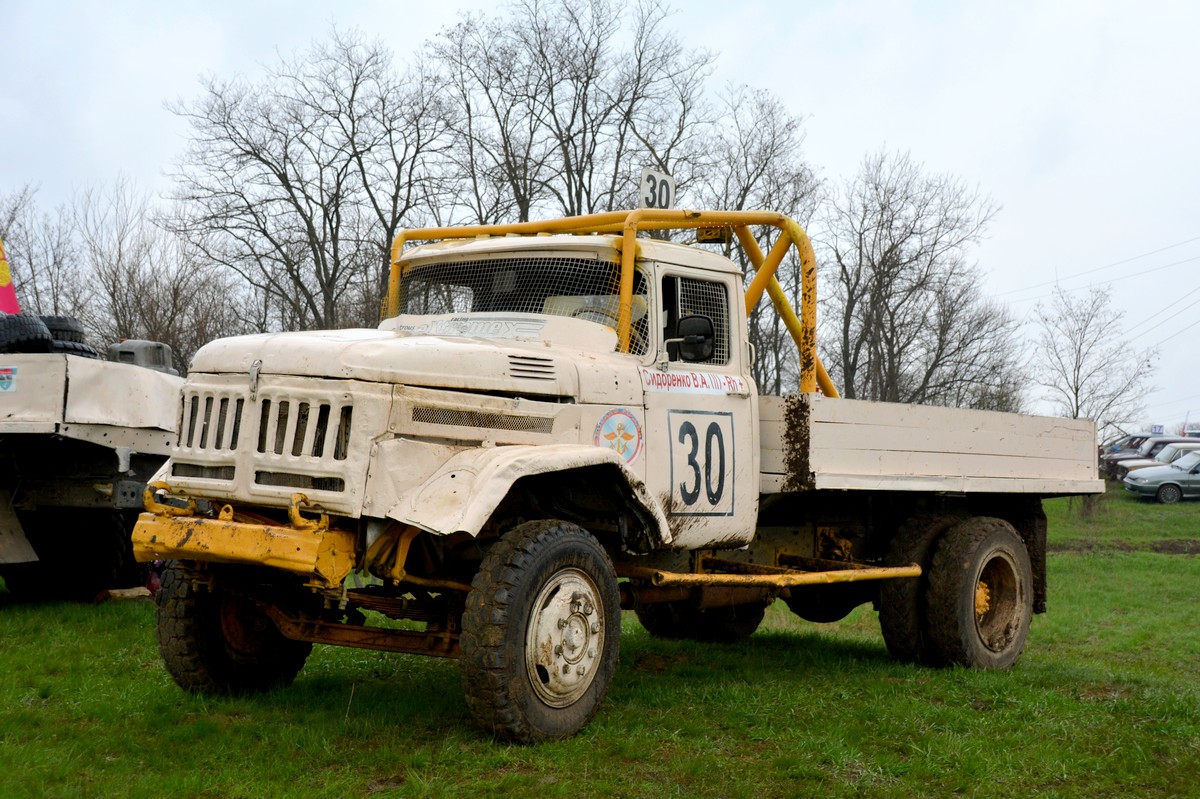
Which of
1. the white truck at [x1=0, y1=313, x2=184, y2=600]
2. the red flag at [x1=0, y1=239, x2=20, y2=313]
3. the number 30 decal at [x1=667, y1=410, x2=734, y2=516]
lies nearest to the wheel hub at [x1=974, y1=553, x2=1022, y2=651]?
the number 30 decal at [x1=667, y1=410, x2=734, y2=516]

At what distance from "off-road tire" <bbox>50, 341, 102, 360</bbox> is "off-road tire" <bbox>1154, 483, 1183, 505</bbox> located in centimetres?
2865

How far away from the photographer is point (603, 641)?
584 cm

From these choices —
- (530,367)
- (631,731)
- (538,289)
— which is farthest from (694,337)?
(631,731)

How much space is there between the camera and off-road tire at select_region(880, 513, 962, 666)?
8281 mm

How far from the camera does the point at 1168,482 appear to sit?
31531 mm

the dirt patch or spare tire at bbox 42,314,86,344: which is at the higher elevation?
spare tire at bbox 42,314,86,344

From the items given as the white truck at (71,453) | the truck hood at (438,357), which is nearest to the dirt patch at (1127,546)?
the white truck at (71,453)

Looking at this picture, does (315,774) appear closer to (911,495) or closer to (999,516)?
(911,495)

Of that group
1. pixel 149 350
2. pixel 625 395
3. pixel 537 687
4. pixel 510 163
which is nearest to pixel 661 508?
pixel 625 395

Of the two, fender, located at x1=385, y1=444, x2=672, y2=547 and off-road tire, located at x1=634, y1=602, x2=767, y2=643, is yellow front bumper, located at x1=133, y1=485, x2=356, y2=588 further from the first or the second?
off-road tire, located at x1=634, y1=602, x2=767, y2=643

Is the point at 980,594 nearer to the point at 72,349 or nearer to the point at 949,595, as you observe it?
the point at 949,595

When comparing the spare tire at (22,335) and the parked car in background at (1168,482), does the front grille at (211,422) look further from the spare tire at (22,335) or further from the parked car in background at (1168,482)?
the parked car in background at (1168,482)

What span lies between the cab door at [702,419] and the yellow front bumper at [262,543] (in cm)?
187

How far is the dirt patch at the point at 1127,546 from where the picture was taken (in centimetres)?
2303
